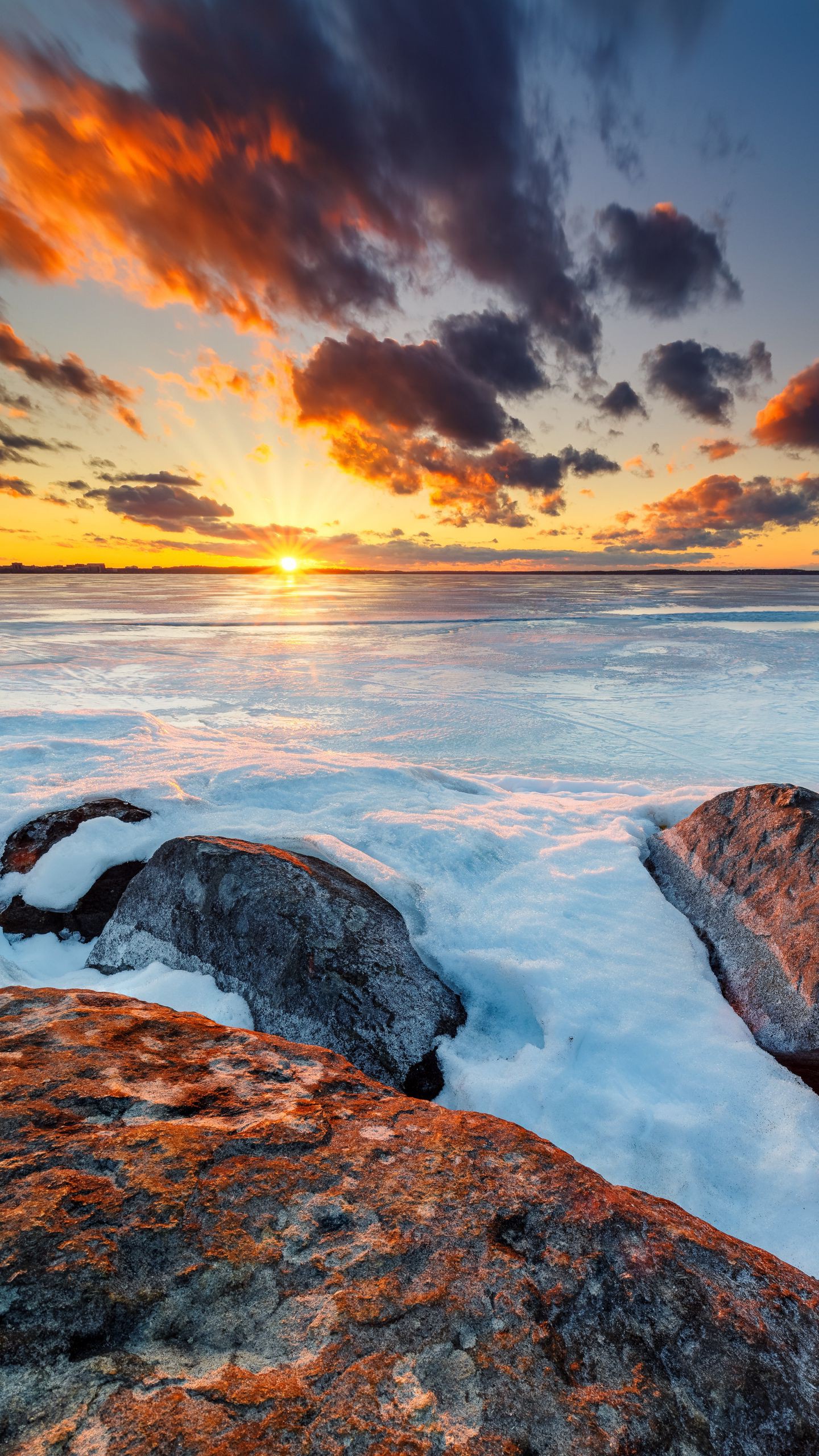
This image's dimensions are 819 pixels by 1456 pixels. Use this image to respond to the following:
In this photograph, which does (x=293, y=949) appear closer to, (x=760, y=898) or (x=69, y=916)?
(x=69, y=916)

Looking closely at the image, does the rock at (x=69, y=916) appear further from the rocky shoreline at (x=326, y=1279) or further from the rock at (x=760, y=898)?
the rock at (x=760, y=898)

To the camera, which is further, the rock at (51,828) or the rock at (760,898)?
the rock at (51,828)

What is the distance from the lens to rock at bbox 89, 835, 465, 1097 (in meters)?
2.52

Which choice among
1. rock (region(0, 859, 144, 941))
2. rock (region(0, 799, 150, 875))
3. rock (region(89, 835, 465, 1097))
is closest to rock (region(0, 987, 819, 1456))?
rock (region(89, 835, 465, 1097))

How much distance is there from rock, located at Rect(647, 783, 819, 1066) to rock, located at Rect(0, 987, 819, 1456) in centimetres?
170

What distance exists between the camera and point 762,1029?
110 inches

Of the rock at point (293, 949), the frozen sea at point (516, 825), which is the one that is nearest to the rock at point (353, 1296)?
the rock at point (293, 949)

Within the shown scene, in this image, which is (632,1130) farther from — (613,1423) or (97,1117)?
(97,1117)

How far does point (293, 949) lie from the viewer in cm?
265

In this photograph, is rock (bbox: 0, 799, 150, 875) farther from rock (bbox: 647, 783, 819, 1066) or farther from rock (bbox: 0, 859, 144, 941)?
rock (bbox: 647, 783, 819, 1066)

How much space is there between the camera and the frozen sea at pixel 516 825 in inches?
95.0

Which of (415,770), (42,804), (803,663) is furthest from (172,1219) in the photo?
(803,663)

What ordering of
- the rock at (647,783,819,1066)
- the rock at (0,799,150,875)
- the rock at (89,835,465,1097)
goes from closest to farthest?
the rock at (89,835,465,1097)
the rock at (647,783,819,1066)
the rock at (0,799,150,875)

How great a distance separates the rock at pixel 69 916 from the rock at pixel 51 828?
0.33 metres
